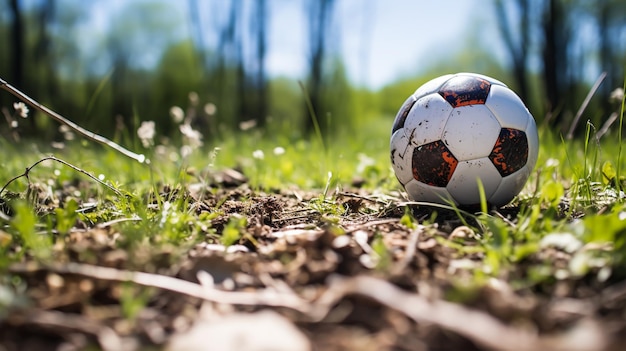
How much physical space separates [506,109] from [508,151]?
23 centimetres

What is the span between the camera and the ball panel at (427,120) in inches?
104

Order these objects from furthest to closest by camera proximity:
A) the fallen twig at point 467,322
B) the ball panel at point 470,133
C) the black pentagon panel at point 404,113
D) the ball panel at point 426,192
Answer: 1. the black pentagon panel at point 404,113
2. the ball panel at point 426,192
3. the ball panel at point 470,133
4. the fallen twig at point 467,322

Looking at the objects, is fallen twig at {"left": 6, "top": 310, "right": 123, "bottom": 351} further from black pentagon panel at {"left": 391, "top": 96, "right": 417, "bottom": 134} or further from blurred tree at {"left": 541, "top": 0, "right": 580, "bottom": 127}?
blurred tree at {"left": 541, "top": 0, "right": 580, "bottom": 127}

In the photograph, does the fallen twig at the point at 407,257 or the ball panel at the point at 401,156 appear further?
the ball panel at the point at 401,156

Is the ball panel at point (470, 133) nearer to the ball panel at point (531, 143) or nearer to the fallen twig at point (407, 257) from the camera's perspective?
the ball panel at point (531, 143)

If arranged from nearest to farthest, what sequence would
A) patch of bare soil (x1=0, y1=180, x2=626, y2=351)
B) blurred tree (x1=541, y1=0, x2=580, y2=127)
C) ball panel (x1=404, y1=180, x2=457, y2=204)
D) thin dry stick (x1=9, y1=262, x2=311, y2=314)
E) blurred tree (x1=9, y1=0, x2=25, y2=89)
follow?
1. patch of bare soil (x1=0, y1=180, x2=626, y2=351)
2. thin dry stick (x1=9, y1=262, x2=311, y2=314)
3. ball panel (x1=404, y1=180, x2=457, y2=204)
4. blurred tree (x1=541, y1=0, x2=580, y2=127)
5. blurred tree (x1=9, y1=0, x2=25, y2=89)

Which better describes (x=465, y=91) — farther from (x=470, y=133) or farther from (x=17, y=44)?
(x=17, y=44)

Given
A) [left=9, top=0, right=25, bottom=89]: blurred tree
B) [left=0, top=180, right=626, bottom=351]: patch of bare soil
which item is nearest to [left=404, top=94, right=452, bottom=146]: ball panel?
[left=0, top=180, right=626, bottom=351]: patch of bare soil

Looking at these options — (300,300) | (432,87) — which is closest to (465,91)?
(432,87)

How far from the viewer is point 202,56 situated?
17.8m

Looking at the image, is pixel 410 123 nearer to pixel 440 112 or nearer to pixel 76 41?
pixel 440 112

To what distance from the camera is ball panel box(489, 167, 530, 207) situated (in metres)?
2.67

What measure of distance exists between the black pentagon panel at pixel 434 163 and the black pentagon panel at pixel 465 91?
0.25 metres

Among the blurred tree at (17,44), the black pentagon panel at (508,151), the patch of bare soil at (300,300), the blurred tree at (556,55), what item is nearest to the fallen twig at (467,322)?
the patch of bare soil at (300,300)
